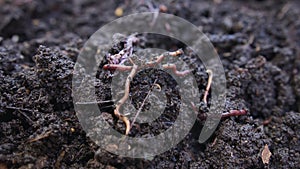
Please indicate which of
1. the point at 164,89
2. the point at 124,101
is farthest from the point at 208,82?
the point at 124,101

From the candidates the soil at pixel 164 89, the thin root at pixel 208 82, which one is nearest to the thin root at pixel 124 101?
the soil at pixel 164 89

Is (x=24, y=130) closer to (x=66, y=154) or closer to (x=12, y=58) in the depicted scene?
(x=66, y=154)

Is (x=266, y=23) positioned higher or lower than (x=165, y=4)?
lower

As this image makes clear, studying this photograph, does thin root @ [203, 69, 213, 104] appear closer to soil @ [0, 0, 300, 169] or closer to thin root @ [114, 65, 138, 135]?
soil @ [0, 0, 300, 169]

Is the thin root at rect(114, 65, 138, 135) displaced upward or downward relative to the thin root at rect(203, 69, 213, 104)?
upward

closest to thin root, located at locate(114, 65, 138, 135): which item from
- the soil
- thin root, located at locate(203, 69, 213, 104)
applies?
the soil

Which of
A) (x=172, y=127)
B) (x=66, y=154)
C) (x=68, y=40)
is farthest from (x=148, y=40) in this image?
(x=66, y=154)

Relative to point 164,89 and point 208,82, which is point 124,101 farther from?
point 208,82

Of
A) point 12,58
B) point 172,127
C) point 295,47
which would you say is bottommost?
point 295,47
